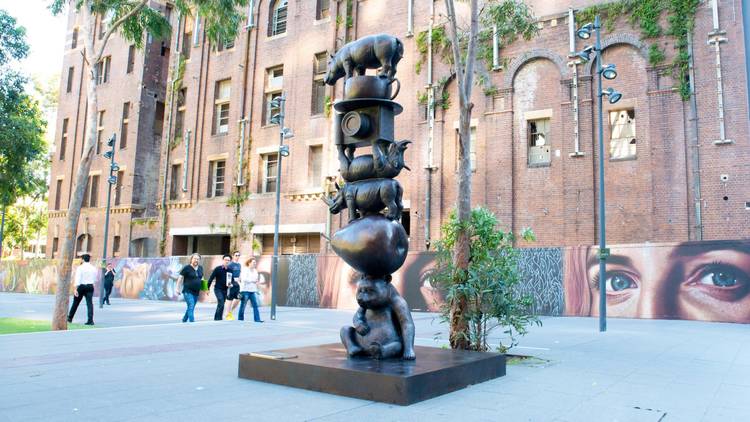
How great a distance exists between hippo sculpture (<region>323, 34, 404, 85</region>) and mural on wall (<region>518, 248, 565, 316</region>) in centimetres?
1165

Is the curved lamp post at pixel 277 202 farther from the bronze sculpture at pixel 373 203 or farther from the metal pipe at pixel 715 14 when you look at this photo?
the metal pipe at pixel 715 14

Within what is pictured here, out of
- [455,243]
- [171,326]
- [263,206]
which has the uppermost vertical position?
[263,206]

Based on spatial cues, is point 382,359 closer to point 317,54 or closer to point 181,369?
point 181,369

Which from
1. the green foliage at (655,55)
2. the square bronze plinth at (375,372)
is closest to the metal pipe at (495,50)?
the green foliage at (655,55)

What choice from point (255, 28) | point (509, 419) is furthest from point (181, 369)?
point (255, 28)

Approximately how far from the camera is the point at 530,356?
8.62 metres

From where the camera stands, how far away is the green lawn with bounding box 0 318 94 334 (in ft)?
38.7

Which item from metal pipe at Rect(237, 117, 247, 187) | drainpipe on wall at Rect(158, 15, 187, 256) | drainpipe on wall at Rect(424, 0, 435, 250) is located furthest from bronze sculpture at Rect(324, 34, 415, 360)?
drainpipe on wall at Rect(158, 15, 187, 256)

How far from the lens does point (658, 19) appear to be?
2025cm

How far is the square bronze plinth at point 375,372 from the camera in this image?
5305mm

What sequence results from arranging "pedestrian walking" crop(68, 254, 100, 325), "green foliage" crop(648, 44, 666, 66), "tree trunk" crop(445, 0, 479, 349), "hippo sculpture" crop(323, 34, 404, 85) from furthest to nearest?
"green foliage" crop(648, 44, 666, 66) → "pedestrian walking" crop(68, 254, 100, 325) → "tree trunk" crop(445, 0, 479, 349) → "hippo sculpture" crop(323, 34, 404, 85)

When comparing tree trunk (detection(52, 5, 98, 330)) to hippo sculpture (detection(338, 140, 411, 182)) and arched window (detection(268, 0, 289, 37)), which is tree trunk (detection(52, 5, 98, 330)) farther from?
arched window (detection(268, 0, 289, 37))

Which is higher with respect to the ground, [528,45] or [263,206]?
[528,45]

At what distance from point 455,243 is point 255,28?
82.8 feet
